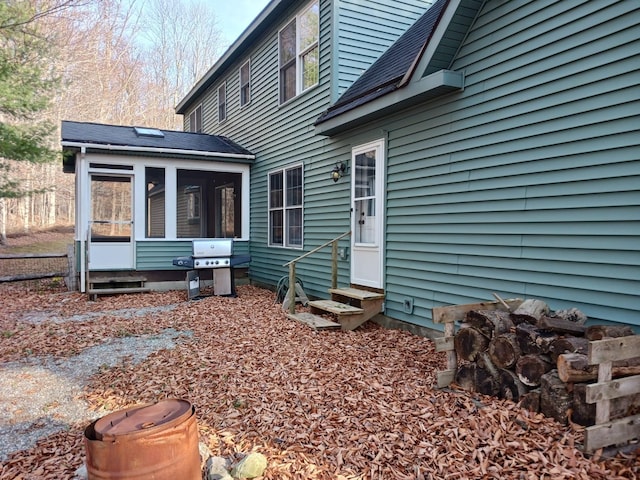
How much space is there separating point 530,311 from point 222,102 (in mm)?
11228

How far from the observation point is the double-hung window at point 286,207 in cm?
863

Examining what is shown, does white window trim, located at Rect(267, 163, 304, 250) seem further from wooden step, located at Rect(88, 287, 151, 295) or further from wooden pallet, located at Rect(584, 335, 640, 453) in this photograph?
wooden pallet, located at Rect(584, 335, 640, 453)

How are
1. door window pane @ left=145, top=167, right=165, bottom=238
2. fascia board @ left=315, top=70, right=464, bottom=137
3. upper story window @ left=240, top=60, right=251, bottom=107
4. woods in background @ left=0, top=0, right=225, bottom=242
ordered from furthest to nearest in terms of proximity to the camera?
woods in background @ left=0, top=0, right=225, bottom=242 < door window pane @ left=145, top=167, right=165, bottom=238 < upper story window @ left=240, top=60, right=251, bottom=107 < fascia board @ left=315, top=70, right=464, bottom=137

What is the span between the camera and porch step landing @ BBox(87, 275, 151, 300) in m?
8.60

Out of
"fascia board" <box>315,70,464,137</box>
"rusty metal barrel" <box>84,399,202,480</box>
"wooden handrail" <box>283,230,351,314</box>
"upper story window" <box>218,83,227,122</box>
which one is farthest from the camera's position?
"upper story window" <box>218,83,227,122</box>

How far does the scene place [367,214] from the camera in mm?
6551

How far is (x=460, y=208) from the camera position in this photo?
15.9 ft

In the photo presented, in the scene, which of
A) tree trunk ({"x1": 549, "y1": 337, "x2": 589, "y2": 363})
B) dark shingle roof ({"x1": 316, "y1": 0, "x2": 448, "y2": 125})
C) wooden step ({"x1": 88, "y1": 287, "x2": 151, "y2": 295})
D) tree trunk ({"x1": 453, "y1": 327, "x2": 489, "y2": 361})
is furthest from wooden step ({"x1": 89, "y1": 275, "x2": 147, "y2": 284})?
tree trunk ({"x1": 549, "y1": 337, "x2": 589, "y2": 363})

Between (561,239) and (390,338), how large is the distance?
244 cm

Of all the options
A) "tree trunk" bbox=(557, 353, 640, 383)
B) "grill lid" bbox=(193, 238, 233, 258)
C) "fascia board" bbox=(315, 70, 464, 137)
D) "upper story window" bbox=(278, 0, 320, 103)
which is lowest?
"tree trunk" bbox=(557, 353, 640, 383)

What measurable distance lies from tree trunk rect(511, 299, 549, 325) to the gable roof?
2.45 meters

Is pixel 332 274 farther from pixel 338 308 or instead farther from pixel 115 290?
pixel 115 290

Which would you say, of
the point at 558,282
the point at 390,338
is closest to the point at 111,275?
the point at 390,338

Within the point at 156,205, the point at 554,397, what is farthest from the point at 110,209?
the point at 554,397
